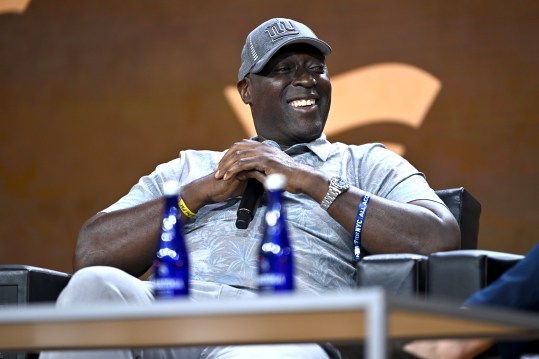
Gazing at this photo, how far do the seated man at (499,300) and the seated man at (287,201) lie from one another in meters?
0.34

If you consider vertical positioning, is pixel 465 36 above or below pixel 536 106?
above

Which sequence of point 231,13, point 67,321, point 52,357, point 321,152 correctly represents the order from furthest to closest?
1. point 231,13
2. point 321,152
3. point 52,357
4. point 67,321

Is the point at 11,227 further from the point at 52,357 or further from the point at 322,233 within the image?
the point at 52,357

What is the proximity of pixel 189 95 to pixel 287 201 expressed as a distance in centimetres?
199

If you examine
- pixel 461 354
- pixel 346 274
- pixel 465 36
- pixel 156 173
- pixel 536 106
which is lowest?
pixel 461 354

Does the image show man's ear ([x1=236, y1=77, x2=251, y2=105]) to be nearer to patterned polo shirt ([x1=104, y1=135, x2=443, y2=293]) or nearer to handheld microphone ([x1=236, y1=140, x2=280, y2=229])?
patterned polo shirt ([x1=104, y1=135, x2=443, y2=293])

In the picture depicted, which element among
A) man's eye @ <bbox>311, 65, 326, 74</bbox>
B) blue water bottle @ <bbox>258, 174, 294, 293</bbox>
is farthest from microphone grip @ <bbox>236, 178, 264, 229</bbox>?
blue water bottle @ <bbox>258, 174, 294, 293</bbox>

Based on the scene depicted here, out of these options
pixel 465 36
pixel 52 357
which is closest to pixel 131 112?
pixel 465 36

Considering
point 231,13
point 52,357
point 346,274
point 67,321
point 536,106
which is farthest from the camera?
point 231,13

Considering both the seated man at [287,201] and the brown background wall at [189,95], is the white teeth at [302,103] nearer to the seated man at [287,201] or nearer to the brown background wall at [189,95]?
the seated man at [287,201]

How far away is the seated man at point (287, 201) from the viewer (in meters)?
2.64

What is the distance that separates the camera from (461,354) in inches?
80.3

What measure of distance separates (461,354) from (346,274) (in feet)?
2.40

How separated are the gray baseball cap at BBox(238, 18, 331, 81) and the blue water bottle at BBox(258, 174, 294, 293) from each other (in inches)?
52.0
